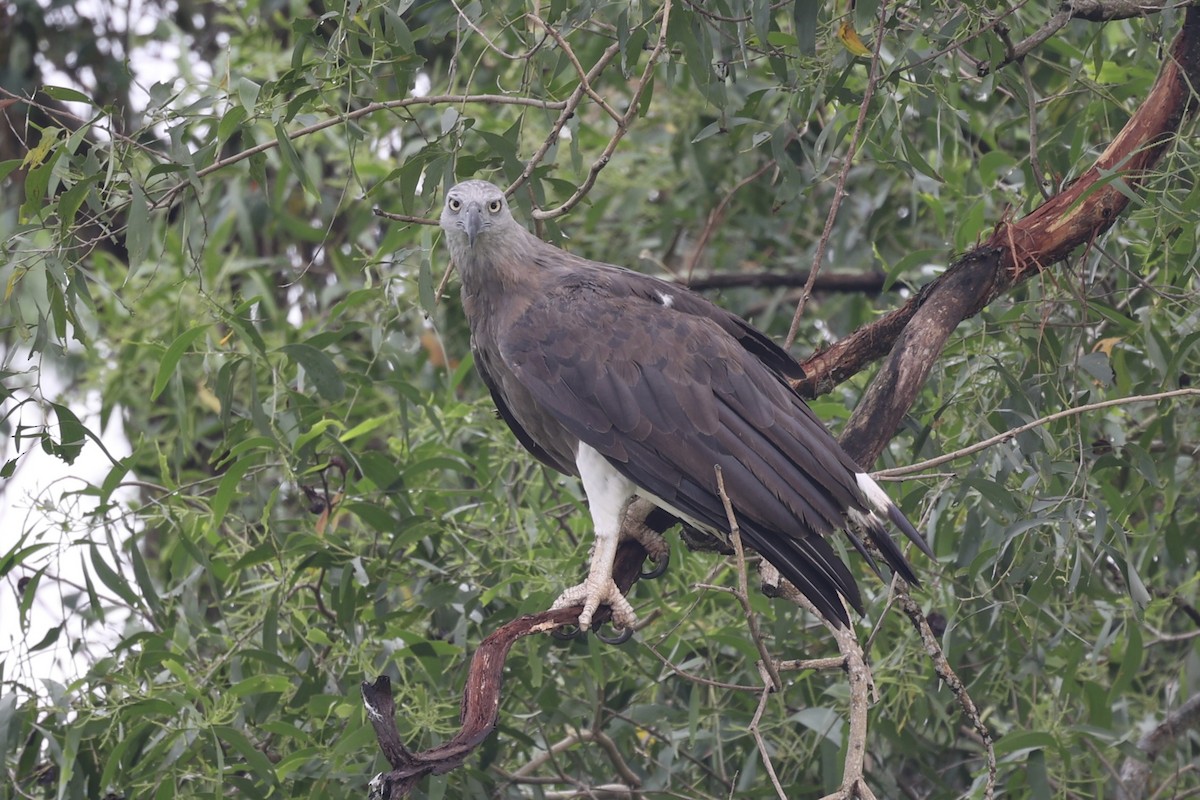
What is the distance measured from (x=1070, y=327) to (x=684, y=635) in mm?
1463

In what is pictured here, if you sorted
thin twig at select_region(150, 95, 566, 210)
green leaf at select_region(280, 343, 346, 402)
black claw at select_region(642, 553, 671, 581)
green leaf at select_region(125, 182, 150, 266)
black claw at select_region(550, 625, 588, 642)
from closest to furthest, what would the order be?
green leaf at select_region(125, 182, 150, 266)
thin twig at select_region(150, 95, 566, 210)
black claw at select_region(550, 625, 588, 642)
green leaf at select_region(280, 343, 346, 402)
black claw at select_region(642, 553, 671, 581)

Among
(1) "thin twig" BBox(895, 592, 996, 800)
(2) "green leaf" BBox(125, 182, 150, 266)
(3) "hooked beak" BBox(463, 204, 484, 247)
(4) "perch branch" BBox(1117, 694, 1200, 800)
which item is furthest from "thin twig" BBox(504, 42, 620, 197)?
(4) "perch branch" BBox(1117, 694, 1200, 800)

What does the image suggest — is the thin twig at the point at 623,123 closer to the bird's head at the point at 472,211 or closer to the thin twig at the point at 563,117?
the thin twig at the point at 563,117

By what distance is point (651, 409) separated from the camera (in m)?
3.45

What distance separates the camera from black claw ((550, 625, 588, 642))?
3.34m

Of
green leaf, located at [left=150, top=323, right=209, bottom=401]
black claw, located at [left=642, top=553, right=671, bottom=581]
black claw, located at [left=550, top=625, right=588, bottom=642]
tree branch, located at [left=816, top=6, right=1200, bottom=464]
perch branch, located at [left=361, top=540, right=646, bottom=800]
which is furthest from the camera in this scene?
black claw, located at [left=642, top=553, right=671, bottom=581]

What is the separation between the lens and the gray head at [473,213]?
11.8ft

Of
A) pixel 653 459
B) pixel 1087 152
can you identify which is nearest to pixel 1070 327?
pixel 1087 152

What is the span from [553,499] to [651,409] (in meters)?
1.03

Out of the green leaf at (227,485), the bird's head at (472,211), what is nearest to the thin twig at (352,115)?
the bird's head at (472,211)

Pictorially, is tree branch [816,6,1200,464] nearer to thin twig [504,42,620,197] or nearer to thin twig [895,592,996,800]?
thin twig [895,592,996,800]

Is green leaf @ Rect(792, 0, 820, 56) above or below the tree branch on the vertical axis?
above

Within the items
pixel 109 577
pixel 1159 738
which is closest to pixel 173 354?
pixel 109 577

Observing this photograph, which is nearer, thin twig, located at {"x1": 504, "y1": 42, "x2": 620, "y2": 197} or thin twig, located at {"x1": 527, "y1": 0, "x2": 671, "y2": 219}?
thin twig, located at {"x1": 527, "y1": 0, "x2": 671, "y2": 219}
